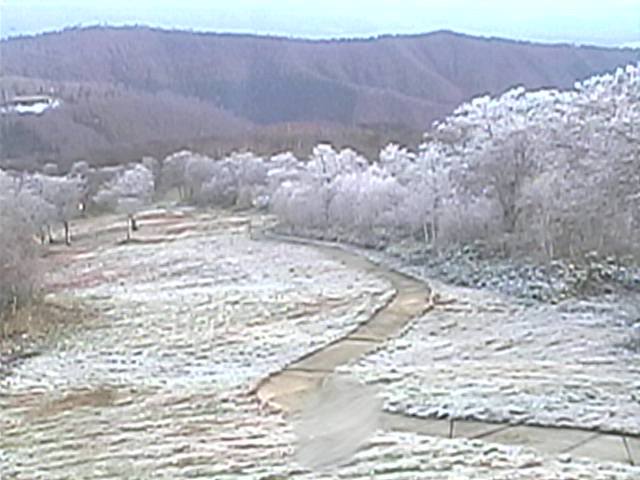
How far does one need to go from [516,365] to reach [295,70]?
208 ft

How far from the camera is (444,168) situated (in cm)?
2941

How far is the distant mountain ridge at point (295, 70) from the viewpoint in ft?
197

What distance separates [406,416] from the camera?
31.1ft

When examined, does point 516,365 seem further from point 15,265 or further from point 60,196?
point 60,196

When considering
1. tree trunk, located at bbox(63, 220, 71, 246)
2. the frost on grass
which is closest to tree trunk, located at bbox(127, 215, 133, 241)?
tree trunk, located at bbox(63, 220, 71, 246)

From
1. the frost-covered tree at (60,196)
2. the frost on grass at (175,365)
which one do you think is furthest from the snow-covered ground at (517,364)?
the frost-covered tree at (60,196)

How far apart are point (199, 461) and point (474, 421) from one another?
2.80 meters

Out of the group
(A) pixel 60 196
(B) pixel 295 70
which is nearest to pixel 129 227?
(A) pixel 60 196

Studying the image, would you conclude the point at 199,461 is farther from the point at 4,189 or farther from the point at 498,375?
the point at 4,189

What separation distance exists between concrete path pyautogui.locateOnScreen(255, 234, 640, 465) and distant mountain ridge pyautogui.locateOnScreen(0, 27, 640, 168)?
37.4m

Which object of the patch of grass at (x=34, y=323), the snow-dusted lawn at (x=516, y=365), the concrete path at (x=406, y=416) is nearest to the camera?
the concrete path at (x=406, y=416)

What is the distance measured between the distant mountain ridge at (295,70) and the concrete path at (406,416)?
37.4 m

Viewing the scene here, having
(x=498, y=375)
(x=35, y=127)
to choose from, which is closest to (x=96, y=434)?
(x=498, y=375)

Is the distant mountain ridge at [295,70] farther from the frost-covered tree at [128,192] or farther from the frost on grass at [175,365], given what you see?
the frost on grass at [175,365]
